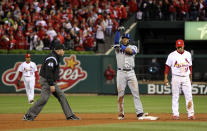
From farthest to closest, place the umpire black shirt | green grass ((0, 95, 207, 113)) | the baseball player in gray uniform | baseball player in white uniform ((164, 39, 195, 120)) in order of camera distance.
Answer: green grass ((0, 95, 207, 113)) → baseball player in white uniform ((164, 39, 195, 120)) → the baseball player in gray uniform → the umpire black shirt

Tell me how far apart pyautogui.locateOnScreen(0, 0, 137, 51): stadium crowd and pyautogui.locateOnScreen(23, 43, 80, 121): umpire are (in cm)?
1314

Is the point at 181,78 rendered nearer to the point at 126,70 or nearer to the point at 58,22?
the point at 126,70

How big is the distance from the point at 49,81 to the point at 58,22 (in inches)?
674

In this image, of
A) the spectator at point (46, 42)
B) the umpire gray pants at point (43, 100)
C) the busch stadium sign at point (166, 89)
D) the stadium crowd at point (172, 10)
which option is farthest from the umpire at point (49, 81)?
the stadium crowd at point (172, 10)

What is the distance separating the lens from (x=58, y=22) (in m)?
29.6

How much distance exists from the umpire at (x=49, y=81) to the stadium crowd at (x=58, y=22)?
13.1m

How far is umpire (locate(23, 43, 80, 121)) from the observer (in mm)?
12805

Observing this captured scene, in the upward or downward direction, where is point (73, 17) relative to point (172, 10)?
downward

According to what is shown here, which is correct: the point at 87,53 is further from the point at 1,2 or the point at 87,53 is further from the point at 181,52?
the point at 181,52

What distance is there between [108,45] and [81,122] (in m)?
17.3

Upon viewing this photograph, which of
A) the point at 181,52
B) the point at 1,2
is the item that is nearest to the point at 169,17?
the point at 1,2

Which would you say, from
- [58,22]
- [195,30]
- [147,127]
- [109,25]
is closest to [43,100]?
[147,127]

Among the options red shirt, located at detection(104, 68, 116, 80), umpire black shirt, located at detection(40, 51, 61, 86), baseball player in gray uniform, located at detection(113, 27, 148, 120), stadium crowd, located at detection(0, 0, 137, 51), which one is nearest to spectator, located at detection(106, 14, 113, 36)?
stadium crowd, located at detection(0, 0, 137, 51)

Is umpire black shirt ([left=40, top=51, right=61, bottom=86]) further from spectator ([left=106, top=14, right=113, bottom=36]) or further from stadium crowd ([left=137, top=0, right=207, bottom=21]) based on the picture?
stadium crowd ([left=137, top=0, right=207, bottom=21])
